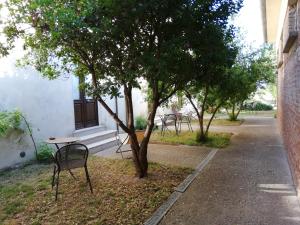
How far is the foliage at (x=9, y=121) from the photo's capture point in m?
5.71

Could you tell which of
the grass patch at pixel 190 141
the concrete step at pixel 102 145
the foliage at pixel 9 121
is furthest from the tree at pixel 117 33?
the grass patch at pixel 190 141

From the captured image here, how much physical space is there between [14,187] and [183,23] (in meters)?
4.10

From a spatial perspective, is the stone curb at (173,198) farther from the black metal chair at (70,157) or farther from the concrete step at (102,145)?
the concrete step at (102,145)

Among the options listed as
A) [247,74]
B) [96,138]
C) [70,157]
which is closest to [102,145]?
[96,138]

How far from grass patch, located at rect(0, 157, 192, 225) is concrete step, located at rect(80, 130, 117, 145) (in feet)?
6.35


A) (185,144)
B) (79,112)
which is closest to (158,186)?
(185,144)

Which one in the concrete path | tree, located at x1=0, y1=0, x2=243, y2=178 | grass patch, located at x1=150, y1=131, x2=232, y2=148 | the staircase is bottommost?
the concrete path

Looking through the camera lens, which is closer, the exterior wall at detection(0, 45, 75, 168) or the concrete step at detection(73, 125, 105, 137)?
the exterior wall at detection(0, 45, 75, 168)

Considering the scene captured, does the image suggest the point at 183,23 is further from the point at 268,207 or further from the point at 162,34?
the point at 268,207

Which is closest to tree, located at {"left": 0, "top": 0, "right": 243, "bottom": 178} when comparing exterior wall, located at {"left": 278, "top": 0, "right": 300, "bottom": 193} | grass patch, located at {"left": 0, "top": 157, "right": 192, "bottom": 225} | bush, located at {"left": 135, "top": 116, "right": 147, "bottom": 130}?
exterior wall, located at {"left": 278, "top": 0, "right": 300, "bottom": 193}

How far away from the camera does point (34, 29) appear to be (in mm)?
4375

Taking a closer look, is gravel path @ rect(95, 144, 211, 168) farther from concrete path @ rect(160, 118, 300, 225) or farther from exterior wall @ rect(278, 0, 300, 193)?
exterior wall @ rect(278, 0, 300, 193)

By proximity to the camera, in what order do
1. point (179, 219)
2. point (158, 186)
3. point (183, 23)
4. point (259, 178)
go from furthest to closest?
point (259, 178)
point (158, 186)
point (183, 23)
point (179, 219)

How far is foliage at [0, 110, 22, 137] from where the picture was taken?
225 inches
